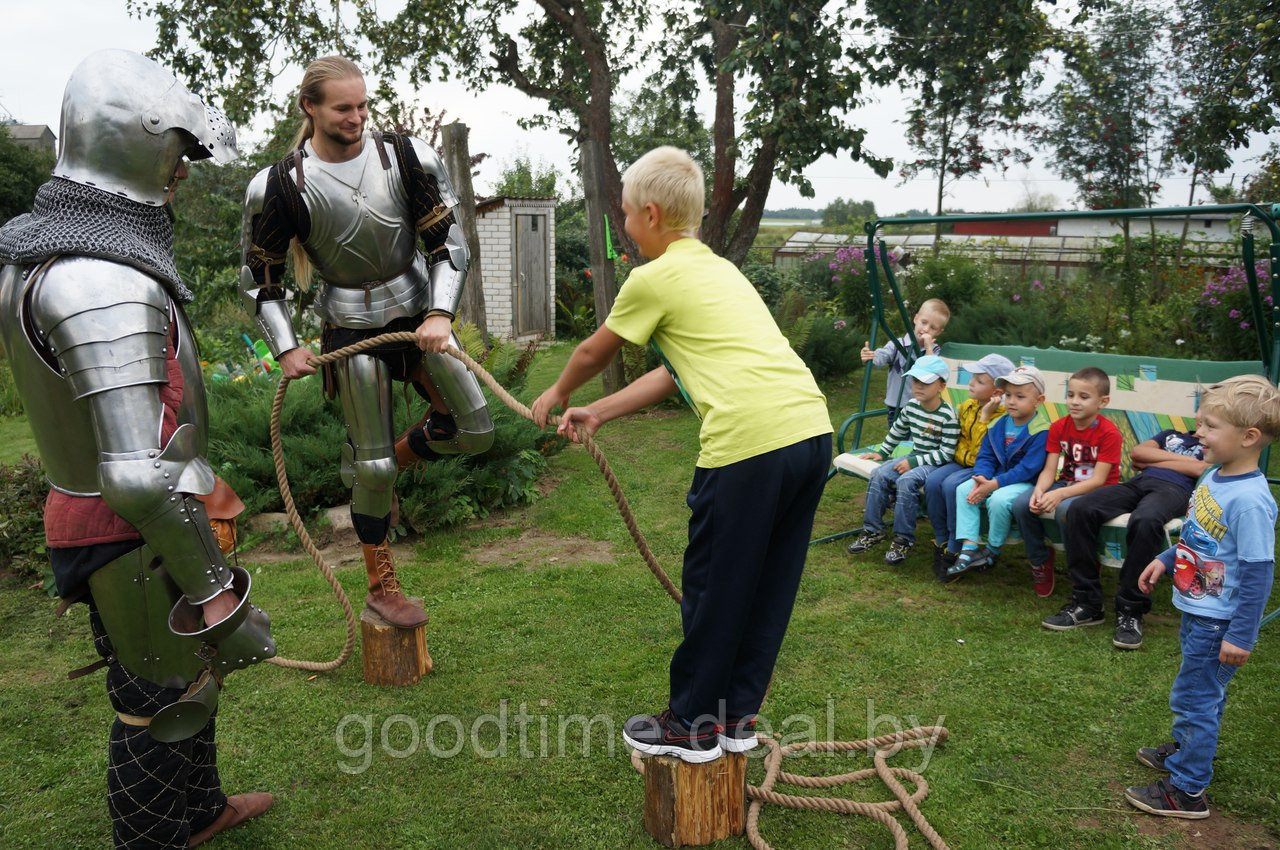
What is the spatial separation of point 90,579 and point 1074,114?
10.8m

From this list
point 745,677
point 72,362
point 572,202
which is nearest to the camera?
point 72,362

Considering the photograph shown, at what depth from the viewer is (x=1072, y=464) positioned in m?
4.29

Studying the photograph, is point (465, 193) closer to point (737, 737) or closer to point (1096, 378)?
point (1096, 378)

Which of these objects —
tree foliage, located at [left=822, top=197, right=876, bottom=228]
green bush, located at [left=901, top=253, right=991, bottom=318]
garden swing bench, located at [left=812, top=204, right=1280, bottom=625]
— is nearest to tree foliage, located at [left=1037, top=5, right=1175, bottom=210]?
green bush, located at [left=901, top=253, right=991, bottom=318]

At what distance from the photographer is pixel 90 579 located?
2.16m

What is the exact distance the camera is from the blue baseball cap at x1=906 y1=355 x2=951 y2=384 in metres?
4.78

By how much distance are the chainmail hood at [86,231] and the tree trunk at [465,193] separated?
3955 mm

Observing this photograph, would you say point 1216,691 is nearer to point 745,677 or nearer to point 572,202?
point 745,677

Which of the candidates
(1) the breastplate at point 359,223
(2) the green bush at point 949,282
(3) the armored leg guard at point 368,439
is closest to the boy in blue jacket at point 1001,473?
(3) the armored leg guard at point 368,439

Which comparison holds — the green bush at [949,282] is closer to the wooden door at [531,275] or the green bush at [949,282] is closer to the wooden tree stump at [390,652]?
the wooden door at [531,275]

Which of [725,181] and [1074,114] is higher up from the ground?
[1074,114]

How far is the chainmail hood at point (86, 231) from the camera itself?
197 cm

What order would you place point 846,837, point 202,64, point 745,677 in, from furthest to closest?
point 202,64
point 846,837
point 745,677

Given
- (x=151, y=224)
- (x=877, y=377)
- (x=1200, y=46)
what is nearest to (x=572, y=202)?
(x=877, y=377)
